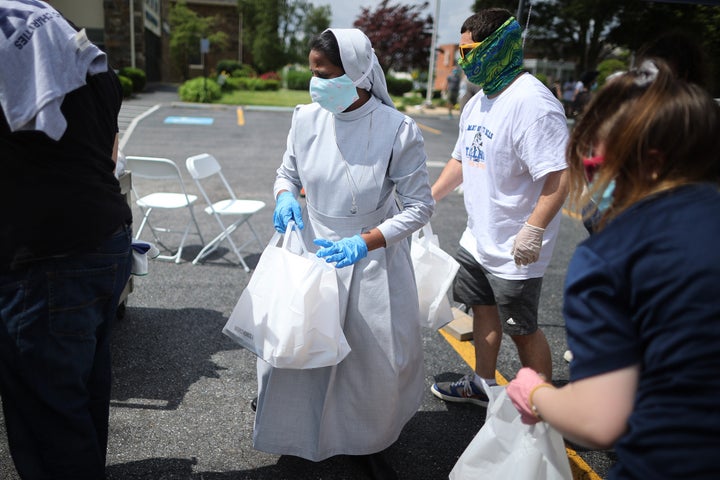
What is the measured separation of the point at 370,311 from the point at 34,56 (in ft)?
4.68

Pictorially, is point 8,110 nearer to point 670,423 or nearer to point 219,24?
point 670,423

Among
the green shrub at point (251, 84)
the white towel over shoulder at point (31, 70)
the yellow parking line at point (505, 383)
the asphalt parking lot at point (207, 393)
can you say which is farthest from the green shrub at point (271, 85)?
the white towel over shoulder at point (31, 70)

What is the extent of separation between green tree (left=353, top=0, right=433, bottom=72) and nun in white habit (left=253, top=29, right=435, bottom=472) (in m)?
38.0

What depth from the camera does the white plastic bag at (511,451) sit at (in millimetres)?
1560

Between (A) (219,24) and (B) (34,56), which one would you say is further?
(A) (219,24)

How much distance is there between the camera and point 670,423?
3.29ft

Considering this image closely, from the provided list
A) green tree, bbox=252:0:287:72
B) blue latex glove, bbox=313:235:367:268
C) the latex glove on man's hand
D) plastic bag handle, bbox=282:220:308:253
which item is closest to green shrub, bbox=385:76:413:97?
green tree, bbox=252:0:287:72

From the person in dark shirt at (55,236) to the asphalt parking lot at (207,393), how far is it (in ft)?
2.08

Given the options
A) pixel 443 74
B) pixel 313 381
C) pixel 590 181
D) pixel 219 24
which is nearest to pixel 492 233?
pixel 313 381

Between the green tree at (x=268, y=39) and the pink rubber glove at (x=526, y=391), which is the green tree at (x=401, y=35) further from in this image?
the pink rubber glove at (x=526, y=391)

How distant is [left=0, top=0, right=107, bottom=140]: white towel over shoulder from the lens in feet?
4.89

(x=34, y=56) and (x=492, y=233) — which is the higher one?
(x=34, y=56)

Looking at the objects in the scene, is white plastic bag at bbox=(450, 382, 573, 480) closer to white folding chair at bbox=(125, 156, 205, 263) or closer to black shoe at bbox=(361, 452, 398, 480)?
black shoe at bbox=(361, 452, 398, 480)

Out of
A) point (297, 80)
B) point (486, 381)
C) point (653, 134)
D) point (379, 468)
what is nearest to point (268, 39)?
point (297, 80)
